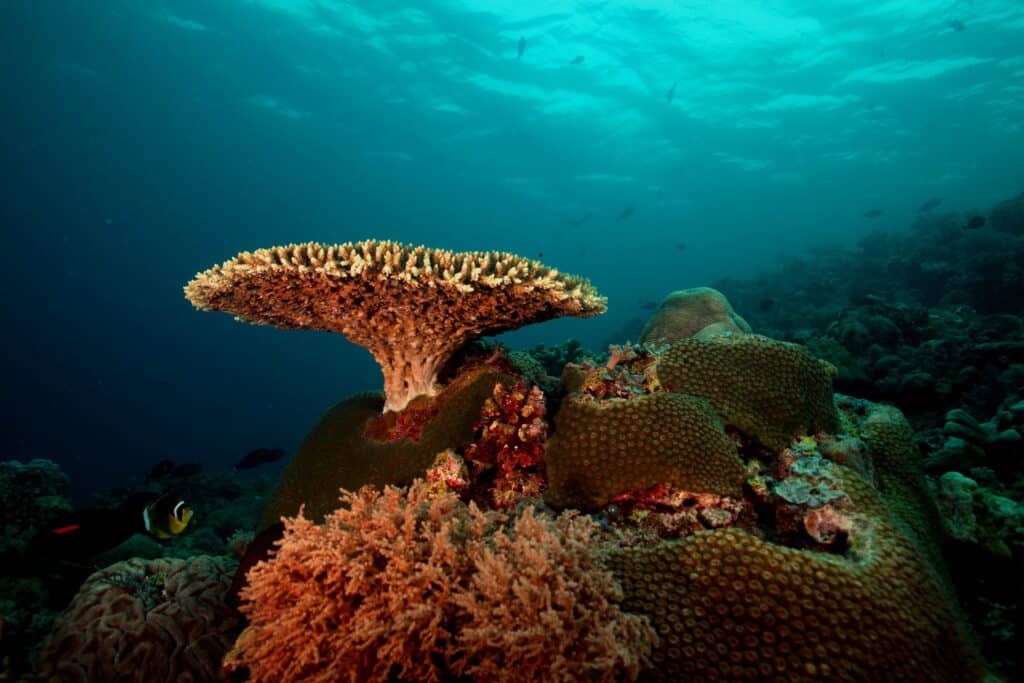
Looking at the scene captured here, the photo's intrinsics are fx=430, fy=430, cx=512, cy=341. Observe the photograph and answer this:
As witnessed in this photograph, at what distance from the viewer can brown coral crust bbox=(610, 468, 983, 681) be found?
1890mm

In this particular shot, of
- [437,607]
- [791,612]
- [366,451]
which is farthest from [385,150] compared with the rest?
[791,612]

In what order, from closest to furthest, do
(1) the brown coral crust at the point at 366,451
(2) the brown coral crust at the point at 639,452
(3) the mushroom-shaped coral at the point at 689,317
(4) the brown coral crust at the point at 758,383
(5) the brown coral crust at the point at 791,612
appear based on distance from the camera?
(5) the brown coral crust at the point at 791,612 < (2) the brown coral crust at the point at 639,452 < (4) the brown coral crust at the point at 758,383 < (1) the brown coral crust at the point at 366,451 < (3) the mushroom-shaped coral at the point at 689,317

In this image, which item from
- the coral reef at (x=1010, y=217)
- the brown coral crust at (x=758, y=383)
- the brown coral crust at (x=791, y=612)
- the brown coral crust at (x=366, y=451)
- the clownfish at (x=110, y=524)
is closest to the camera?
the brown coral crust at (x=791, y=612)

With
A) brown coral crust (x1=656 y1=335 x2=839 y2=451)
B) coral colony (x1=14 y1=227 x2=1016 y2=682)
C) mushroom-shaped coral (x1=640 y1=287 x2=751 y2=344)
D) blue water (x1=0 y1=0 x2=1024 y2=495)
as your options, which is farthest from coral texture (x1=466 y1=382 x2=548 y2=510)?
blue water (x1=0 y1=0 x2=1024 y2=495)

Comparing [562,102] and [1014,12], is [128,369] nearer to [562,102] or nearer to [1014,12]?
[562,102]

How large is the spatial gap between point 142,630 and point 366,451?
196 centimetres

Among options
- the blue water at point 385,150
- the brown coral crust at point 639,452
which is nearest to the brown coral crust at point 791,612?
the brown coral crust at point 639,452

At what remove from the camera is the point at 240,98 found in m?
46.5

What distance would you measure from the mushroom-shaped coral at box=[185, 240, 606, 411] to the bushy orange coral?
5.80 ft

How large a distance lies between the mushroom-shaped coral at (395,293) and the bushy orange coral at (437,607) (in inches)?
69.6

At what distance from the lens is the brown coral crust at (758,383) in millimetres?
3283

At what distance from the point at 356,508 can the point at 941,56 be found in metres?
50.3

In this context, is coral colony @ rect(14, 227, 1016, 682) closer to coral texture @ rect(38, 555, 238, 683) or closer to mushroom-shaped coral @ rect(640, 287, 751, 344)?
coral texture @ rect(38, 555, 238, 683)

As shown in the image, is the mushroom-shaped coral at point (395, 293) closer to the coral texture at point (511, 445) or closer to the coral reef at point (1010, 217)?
the coral texture at point (511, 445)
